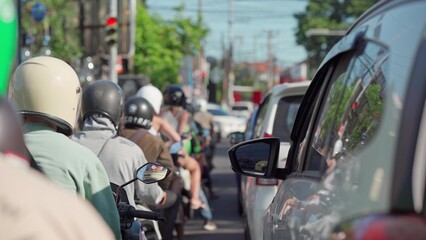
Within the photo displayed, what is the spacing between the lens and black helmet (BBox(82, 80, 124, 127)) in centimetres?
579

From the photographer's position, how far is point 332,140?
3.51 metres

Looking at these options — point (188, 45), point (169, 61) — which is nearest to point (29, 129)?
point (169, 61)

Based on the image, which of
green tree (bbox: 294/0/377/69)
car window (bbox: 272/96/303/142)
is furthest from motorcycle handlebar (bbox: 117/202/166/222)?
green tree (bbox: 294/0/377/69)

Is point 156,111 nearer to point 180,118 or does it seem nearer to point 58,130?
point 180,118

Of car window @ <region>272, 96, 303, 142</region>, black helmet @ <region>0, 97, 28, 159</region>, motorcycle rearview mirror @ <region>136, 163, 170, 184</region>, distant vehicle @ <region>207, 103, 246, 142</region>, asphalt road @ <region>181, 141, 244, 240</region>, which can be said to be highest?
black helmet @ <region>0, 97, 28, 159</region>

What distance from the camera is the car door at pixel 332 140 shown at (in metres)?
2.90

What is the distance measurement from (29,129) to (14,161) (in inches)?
78.9

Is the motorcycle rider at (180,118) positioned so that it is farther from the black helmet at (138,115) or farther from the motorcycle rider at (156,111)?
the black helmet at (138,115)

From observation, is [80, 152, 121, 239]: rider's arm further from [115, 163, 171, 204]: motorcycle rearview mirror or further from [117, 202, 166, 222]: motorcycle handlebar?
[117, 202, 166, 222]: motorcycle handlebar

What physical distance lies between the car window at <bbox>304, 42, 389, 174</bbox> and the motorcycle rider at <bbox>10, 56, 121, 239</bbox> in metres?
0.89

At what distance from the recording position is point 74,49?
2786 centimetres

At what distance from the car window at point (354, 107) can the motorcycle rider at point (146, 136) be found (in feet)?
11.8

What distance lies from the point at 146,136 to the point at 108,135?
5.35 ft

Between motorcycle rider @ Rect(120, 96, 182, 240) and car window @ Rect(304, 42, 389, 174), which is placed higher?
car window @ Rect(304, 42, 389, 174)
